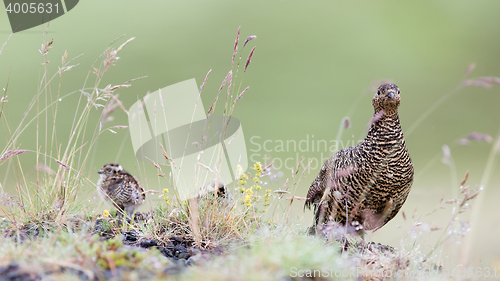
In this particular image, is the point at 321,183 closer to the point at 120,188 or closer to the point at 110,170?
the point at 120,188

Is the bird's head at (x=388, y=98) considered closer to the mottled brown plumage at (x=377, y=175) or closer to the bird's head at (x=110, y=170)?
the mottled brown plumage at (x=377, y=175)

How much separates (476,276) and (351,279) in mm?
1137

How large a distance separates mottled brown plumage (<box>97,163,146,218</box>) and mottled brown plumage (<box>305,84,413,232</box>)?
7.18ft

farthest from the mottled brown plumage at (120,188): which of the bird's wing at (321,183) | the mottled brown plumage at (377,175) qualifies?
the mottled brown plumage at (377,175)

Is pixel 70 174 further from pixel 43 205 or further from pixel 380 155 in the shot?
pixel 380 155

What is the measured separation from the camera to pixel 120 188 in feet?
15.1

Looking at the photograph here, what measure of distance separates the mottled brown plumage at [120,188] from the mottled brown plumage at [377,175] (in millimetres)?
2188

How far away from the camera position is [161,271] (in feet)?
7.26

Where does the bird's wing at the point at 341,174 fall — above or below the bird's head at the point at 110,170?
above

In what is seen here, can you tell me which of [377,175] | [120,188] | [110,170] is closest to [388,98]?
[377,175]

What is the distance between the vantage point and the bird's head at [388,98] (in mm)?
3600

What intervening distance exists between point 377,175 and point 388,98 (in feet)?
2.34

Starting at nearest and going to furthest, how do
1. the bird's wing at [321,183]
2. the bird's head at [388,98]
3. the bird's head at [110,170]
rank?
the bird's head at [388,98] → the bird's wing at [321,183] → the bird's head at [110,170]

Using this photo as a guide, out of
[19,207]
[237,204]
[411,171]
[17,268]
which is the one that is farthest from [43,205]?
[411,171]
